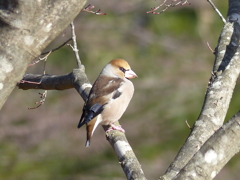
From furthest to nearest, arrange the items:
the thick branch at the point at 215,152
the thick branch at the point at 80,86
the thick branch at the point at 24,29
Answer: the thick branch at the point at 80,86, the thick branch at the point at 215,152, the thick branch at the point at 24,29

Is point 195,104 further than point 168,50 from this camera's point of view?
No

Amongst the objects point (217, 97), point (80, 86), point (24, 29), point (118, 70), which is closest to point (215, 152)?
point (24, 29)

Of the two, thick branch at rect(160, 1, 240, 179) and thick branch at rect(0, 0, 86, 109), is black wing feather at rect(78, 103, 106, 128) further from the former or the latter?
thick branch at rect(0, 0, 86, 109)

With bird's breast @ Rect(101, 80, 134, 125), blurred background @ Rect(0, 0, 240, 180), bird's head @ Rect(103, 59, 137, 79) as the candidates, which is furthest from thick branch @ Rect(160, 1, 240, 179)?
blurred background @ Rect(0, 0, 240, 180)

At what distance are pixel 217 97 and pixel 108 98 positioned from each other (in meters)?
1.46

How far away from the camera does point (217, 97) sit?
3.18 meters

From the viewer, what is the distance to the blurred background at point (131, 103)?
8258 mm

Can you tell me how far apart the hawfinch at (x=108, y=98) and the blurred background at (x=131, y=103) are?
3.66 metres

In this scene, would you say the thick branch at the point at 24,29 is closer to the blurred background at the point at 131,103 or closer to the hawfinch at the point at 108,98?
the hawfinch at the point at 108,98

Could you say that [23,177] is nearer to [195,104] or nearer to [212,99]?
[195,104]

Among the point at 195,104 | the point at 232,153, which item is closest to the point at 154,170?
the point at 195,104

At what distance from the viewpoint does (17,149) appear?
8.05 metres

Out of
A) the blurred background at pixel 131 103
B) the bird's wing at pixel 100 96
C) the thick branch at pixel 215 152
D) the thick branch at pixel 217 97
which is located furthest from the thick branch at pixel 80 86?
the blurred background at pixel 131 103

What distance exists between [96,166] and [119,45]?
3646 millimetres
